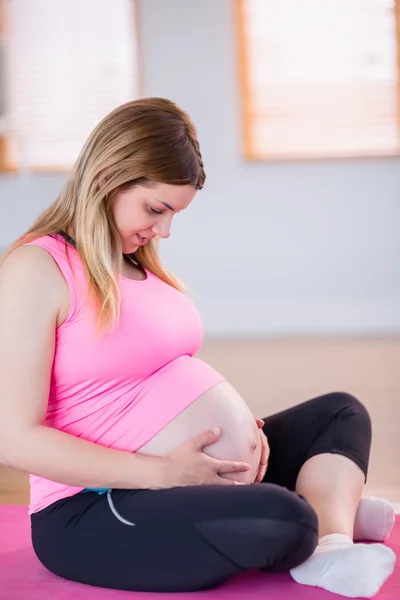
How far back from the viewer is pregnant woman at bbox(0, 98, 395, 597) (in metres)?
1.52

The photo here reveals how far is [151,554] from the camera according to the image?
1546 mm

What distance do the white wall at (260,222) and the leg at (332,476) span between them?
10.1ft

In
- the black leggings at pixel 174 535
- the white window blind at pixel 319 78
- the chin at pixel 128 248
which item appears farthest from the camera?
the white window blind at pixel 319 78

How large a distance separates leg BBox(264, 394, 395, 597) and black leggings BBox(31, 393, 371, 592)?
0.21ft

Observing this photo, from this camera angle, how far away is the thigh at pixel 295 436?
1.95 metres

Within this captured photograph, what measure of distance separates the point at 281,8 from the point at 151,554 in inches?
161

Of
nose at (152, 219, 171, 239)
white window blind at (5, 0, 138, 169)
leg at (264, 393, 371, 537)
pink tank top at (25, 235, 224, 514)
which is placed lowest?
leg at (264, 393, 371, 537)

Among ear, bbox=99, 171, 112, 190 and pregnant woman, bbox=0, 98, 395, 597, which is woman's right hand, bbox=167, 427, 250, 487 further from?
ear, bbox=99, 171, 112, 190

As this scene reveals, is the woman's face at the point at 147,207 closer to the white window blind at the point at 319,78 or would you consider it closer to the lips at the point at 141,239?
the lips at the point at 141,239

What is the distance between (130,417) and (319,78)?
3.82 meters

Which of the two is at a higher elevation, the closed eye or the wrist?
the closed eye

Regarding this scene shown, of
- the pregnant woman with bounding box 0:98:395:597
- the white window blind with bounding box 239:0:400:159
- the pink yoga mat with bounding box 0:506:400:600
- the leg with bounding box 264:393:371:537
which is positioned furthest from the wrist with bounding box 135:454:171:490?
the white window blind with bounding box 239:0:400:159

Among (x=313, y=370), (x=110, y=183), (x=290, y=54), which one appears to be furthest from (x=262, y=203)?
(x=110, y=183)

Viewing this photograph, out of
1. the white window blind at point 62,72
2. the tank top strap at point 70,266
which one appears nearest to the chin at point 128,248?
the tank top strap at point 70,266
